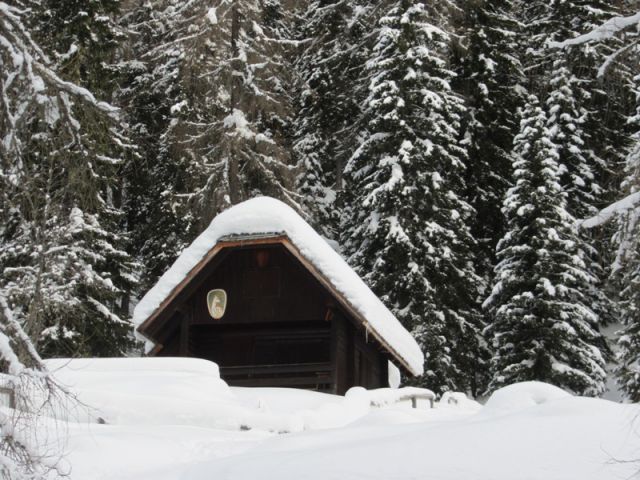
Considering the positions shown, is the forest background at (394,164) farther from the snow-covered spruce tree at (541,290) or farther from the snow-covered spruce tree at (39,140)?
the snow-covered spruce tree at (39,140)

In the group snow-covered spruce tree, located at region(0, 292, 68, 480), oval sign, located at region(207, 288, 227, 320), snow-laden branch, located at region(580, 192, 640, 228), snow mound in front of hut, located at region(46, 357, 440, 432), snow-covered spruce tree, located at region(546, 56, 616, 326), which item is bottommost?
snow mound in front of hut, located at region(46, 357, 440, 432)

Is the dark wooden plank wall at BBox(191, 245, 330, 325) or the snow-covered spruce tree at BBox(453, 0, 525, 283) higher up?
the snow-covered spruce tree at BBox(453, 0, 525, 283)

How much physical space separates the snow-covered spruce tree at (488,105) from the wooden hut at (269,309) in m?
16.0

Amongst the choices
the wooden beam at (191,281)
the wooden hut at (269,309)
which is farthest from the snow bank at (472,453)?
the wooden beam at (191,281)

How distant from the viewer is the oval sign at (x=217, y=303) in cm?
1647

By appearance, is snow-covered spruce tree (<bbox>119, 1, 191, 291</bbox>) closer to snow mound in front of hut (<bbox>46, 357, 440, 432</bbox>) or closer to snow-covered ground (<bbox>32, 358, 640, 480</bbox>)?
snow mound in front of hut (<bbox>46, 357, 440, 432</bbox>)

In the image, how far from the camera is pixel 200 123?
95.7 feet

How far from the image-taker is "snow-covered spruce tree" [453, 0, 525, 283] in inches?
1307

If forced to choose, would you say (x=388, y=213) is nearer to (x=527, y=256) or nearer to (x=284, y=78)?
(x=527, y=256)

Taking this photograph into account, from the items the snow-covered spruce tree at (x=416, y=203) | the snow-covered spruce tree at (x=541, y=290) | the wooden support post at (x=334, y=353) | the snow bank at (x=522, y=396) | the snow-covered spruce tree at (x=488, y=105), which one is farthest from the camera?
the snow-covered spruce tree at (x=488, y=105)

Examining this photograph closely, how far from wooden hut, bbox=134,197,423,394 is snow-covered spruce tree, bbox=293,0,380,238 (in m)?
17.1

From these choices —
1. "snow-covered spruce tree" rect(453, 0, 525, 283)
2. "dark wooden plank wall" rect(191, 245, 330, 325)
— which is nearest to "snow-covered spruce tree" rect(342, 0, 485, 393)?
"snow-covered spruce tree" rect(453, 0, 525, 283)

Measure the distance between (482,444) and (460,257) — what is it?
22.6m

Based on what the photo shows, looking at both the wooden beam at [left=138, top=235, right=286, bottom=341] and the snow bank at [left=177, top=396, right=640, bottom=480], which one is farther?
the wooden beam at [left=138, top=235, right=286, bottom=341]
